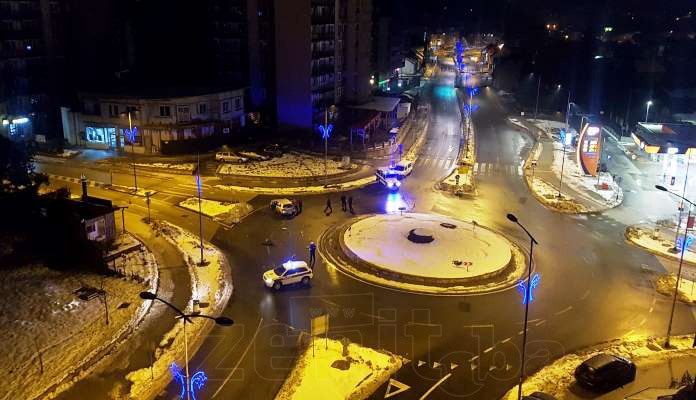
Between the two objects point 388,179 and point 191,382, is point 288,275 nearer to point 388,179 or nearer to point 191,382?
point 191,382

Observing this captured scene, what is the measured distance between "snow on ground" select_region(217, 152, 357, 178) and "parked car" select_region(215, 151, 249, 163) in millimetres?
1025

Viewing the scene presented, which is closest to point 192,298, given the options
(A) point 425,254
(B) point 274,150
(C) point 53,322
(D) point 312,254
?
(C) point 53,322

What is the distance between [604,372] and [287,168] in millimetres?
34340

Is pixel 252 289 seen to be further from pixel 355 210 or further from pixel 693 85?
pixel 693 85

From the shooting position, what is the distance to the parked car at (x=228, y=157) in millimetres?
54031

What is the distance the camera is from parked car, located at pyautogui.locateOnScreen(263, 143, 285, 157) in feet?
186

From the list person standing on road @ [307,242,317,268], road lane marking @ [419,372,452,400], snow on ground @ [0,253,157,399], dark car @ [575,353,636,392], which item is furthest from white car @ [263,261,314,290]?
dark car @ [575,353,636,392]

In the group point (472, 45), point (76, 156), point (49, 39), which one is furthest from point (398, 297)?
point (472, 45)

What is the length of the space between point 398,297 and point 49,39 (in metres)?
52.5

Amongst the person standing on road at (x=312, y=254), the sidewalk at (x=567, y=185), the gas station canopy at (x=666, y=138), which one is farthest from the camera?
the gas station canopy at (x=666, y=138)

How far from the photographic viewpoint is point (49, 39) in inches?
2499

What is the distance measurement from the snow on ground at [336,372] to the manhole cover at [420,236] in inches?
472

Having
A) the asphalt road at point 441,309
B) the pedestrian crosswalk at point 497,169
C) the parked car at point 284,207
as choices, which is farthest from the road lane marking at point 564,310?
the pedestrian crosswalk at point 497,169

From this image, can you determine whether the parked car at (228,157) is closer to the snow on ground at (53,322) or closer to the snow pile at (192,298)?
the snow pile at (192,298)
